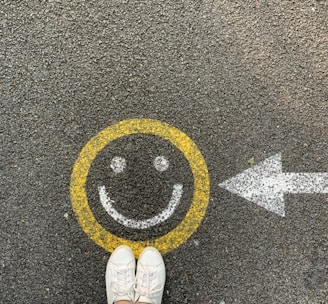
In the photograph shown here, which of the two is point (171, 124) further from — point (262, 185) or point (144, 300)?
point (144, 300)

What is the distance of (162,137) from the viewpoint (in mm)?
2488

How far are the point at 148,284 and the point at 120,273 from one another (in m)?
0.20

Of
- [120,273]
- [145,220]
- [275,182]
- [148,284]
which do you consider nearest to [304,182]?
[275,182]

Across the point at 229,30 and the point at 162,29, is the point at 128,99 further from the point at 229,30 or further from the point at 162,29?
the point at 229,30

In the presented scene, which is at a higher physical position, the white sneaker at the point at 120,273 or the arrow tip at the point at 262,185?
the arrow tip at the point at 262,185

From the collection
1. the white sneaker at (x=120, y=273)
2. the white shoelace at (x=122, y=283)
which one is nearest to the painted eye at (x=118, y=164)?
the white sneaker at (x=120, y=273)

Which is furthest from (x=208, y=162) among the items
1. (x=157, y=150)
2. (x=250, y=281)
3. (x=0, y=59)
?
(x=0, y=59)

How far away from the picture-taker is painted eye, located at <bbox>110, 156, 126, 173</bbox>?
97.2 inches

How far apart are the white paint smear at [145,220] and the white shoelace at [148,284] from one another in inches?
11.0

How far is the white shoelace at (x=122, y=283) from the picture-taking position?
2.45m

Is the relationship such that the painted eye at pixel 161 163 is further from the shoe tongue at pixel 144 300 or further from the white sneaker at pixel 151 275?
the shoe tongue at pixel 144 300

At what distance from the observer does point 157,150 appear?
8.14 ft

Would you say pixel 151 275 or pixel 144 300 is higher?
pixel 151 275

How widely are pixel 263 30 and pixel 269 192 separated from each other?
1064 mm
